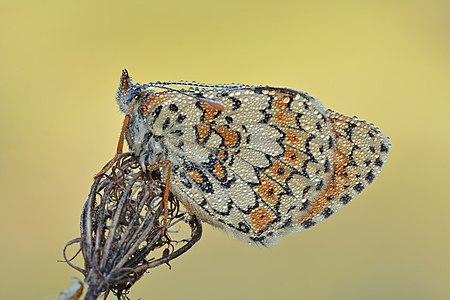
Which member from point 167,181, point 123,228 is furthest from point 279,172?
point 123,228

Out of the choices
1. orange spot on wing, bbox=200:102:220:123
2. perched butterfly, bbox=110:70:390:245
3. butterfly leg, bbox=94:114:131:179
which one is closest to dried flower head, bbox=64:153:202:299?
butterfly leg, bbox=94:114:131:179

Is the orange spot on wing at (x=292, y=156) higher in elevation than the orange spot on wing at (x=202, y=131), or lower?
lower

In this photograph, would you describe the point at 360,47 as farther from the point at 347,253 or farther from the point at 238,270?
the point at 238,270

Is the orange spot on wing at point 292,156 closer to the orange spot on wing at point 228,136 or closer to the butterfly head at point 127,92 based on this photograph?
the orange spot on wing at point 228,136

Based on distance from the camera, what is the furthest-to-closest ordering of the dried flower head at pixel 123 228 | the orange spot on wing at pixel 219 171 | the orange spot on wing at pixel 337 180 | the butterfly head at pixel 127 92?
the orange spot on wing at pixel 337 180 → the orange spot on wing at pixel 219 171 → the butterfly head at pixel 127 92 → the dried flower head at pixel 123 228

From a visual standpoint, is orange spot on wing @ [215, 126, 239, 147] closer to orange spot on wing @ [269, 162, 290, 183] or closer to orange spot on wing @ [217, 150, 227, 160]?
orange spot on wing @ [217, 150, 227, 160]

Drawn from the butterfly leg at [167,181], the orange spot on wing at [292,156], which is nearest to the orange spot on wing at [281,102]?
the orange spot on wing at [292,156]

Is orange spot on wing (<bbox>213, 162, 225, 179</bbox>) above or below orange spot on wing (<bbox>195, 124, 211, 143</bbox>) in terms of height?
below
